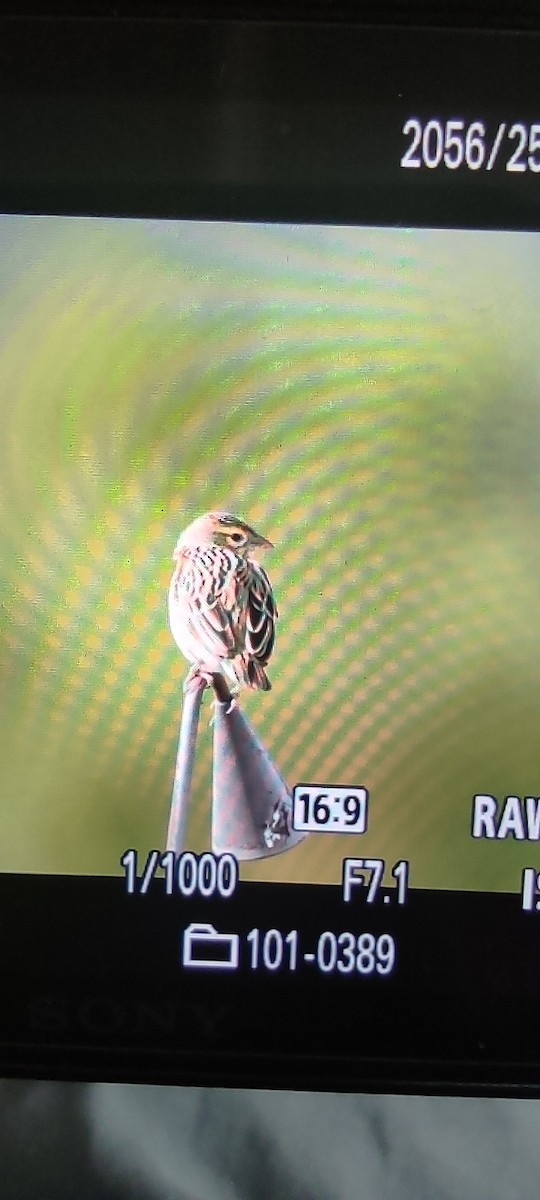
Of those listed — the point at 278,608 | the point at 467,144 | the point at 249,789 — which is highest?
the point at 467,144

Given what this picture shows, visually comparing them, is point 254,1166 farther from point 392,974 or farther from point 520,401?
point 520,401

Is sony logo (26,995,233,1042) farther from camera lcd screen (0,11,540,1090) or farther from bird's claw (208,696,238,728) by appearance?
bird's claw (208,696,238,728)

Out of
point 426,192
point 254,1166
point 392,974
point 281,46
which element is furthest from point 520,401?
point 254,1166

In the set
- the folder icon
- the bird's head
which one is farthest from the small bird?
the folder icon

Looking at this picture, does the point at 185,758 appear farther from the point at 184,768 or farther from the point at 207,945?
the point at 207,945

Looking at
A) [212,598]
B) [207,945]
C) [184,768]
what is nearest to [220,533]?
[212,598]

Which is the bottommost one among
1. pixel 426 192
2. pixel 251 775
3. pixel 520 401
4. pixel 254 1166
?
pixel 254 1166
